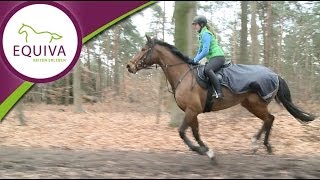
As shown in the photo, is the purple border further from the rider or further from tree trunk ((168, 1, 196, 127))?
the rider

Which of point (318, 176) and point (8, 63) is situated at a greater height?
point (8, 63)

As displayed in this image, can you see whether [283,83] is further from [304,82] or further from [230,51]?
[230,51]

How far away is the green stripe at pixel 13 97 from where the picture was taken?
968 centimetres

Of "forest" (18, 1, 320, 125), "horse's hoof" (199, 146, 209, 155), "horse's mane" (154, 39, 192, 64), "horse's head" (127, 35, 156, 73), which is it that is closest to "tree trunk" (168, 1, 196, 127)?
"forest" (18, 1, 320, 125)

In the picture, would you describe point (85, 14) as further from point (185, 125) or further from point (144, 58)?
point (185, 125)

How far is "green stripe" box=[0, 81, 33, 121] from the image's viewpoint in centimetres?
968

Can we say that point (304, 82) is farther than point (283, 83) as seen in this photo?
Yes

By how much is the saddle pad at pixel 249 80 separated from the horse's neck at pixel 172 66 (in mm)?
789

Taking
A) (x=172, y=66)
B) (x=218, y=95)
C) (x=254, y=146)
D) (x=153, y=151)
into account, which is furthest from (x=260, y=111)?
(x=153, y=151)

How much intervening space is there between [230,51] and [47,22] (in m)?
18.6

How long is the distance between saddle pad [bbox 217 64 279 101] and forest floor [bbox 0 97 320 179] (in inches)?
55.3

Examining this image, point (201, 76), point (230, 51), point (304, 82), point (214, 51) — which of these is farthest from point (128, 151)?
point (230, 51)

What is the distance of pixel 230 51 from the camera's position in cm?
2650

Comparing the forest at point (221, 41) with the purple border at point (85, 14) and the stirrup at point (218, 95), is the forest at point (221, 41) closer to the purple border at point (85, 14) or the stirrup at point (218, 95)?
the purple border at point (85, 14)
